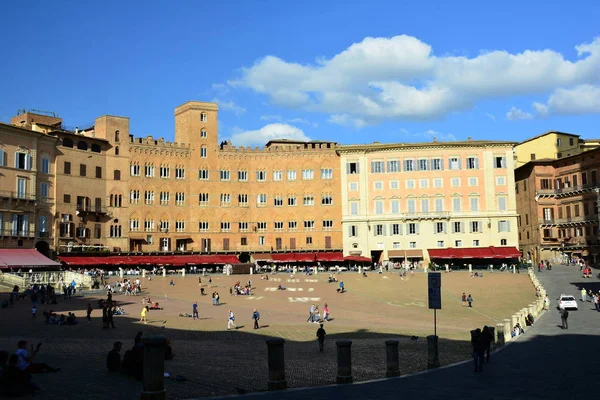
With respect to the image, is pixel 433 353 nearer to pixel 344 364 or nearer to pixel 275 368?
pixel 344 364

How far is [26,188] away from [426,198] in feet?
158

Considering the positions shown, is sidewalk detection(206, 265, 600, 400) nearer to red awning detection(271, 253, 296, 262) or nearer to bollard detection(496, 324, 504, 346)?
bollard detection(496, 324, 504, 346)

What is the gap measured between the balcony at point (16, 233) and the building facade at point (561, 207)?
6065 centimetres

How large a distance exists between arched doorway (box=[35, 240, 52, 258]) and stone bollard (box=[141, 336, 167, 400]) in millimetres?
62661

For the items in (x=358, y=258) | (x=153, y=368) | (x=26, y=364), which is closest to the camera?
(x=153, y=368)

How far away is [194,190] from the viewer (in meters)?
86.1

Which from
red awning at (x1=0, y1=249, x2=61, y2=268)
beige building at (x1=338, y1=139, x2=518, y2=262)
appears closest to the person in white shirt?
red awning at (x1=0, y1=249, x2=61, y2=268)

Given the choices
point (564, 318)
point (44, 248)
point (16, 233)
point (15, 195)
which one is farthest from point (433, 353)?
point (44, 248)

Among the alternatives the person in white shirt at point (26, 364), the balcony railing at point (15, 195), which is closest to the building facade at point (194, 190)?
the balcony railing at point (15, 195)

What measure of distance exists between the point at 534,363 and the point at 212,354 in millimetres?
11628

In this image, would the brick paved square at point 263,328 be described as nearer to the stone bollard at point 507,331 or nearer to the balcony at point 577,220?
the stone bollard at point 507,331

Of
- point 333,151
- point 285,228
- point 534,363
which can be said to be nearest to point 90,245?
point 285,228

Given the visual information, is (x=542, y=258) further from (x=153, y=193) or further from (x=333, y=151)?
(x=153, y=193)

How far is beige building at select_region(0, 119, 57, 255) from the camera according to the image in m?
66.9
